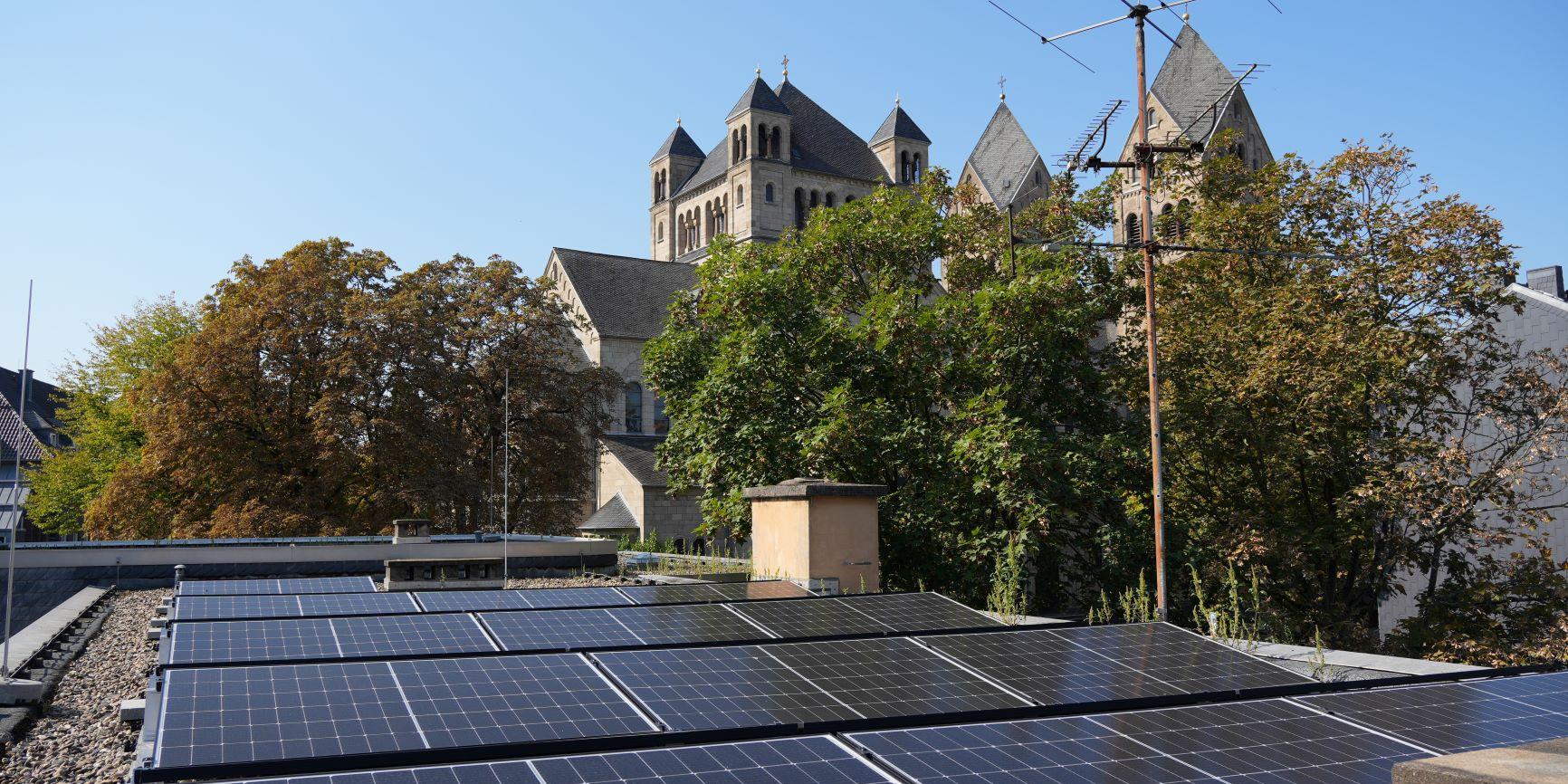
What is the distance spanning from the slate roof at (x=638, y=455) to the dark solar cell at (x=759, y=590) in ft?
138

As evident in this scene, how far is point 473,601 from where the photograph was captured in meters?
10.5

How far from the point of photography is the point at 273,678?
20.8ft

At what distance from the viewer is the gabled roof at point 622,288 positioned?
64.6 metres

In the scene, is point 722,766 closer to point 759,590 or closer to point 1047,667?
point 1047,667

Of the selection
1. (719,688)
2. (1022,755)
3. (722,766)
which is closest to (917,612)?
(719,688)

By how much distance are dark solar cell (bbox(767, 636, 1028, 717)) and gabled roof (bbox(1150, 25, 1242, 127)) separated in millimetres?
59251

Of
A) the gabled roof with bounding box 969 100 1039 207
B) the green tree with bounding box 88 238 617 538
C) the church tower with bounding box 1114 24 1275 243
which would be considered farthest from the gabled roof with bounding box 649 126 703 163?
the green tree with bounding box 88 238 617 538

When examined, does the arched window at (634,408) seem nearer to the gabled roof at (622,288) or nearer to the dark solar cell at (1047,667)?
the gabled roof at (622,288)

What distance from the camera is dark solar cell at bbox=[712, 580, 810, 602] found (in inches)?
438

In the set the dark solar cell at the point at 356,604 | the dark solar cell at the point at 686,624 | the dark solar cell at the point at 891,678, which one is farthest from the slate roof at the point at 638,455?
the dark solar cell at the point at 891,678

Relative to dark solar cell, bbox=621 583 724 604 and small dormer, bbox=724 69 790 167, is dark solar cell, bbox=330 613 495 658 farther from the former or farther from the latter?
small dormer, bbox=724 69 790 167

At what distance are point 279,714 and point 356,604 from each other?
16.7 ft

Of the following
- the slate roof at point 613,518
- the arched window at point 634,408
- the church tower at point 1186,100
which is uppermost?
the church tower at point 1186,100

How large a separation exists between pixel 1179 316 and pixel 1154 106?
138ft
